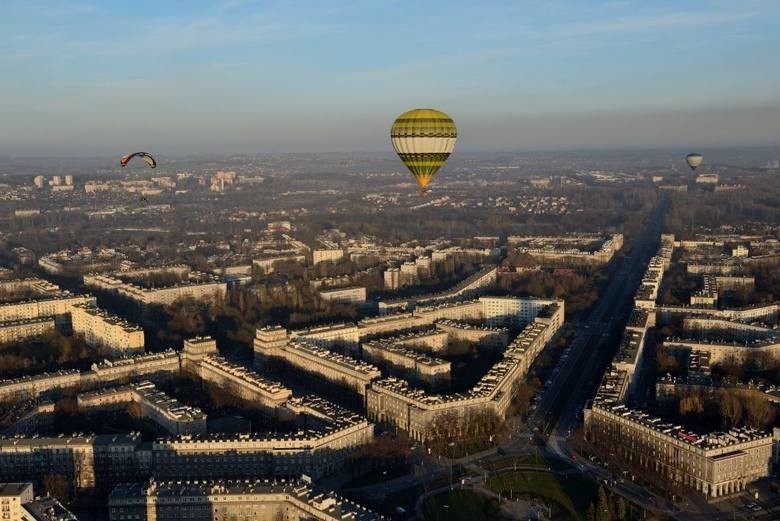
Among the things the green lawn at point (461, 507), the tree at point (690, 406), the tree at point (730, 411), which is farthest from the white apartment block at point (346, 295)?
the green lawn at point (461, 507)

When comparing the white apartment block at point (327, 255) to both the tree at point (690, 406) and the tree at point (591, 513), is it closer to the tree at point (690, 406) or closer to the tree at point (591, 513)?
the tree at point (690, 406)

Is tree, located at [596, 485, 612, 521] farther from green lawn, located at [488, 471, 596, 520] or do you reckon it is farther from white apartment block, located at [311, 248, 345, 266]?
white apartment block, located at [311, 248, 345, 266]

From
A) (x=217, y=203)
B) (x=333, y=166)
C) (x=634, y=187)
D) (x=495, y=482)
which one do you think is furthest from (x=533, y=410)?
(x=333, y=166)

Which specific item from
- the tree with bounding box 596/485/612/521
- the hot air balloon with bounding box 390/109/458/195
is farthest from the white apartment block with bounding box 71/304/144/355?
the tree with bounding box 596/485/612/521

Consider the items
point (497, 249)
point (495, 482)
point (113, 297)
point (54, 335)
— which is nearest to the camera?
point (495, 482)

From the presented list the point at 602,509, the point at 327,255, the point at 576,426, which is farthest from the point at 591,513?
the point at 327,255

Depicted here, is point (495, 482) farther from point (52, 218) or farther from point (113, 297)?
point (52, 218)
